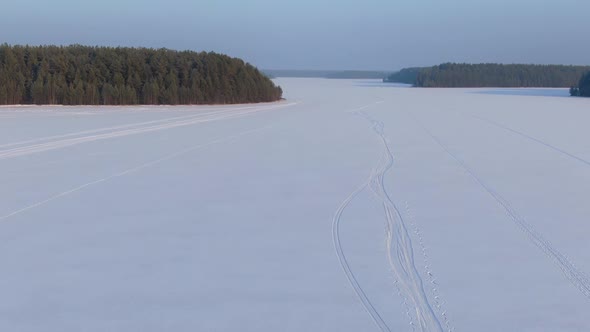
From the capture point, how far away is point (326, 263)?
202 inches

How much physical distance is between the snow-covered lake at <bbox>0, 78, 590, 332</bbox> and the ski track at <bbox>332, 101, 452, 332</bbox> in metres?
0.02

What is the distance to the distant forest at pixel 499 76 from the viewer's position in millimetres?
68312

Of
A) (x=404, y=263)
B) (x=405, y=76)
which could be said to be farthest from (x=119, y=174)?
(x=405, y=76)

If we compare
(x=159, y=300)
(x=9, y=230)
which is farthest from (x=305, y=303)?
(x=9, y=230)

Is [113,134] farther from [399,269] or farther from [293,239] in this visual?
[399,269]

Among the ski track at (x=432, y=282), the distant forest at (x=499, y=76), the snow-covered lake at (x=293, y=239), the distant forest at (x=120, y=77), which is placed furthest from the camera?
the distant forest at (x=499, y=76)

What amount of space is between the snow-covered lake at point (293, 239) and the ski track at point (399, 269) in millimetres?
17

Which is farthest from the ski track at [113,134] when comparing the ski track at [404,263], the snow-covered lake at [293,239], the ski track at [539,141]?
the ski track at [539,141]

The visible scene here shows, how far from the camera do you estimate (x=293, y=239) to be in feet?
19.2

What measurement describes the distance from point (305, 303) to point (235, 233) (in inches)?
71.0

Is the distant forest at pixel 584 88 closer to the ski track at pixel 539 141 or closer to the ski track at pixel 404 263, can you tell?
the ski track at pixel 539 141

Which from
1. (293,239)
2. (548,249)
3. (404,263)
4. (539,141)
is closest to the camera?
Result: (404,263)

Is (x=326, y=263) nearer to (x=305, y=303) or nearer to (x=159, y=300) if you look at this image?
(x=305, y=303)

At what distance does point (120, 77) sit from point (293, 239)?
23.5 metres
